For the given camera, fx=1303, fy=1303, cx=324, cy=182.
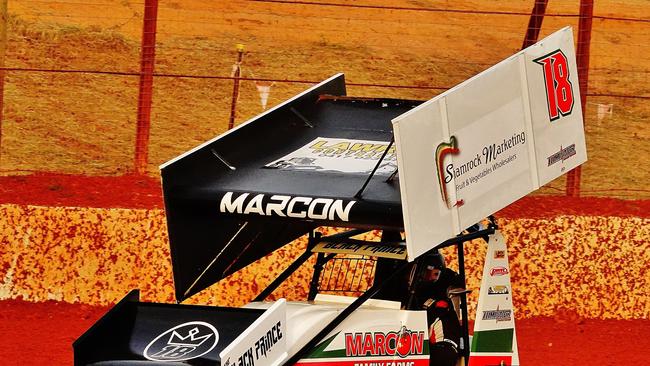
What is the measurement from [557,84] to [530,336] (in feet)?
17.9

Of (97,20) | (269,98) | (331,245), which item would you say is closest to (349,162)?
(331,245)

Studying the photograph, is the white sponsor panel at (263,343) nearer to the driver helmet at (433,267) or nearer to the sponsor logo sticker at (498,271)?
the driver helmet at (433,267)

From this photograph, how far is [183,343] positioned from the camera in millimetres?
8680

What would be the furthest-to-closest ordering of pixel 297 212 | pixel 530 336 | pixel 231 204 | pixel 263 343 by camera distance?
pixel 530 336
pixel 231 204
pixel 297 212
pixel 263 343

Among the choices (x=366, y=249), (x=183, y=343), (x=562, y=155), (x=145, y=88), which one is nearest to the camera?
(x=183, y=343)

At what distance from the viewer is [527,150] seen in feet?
33.1

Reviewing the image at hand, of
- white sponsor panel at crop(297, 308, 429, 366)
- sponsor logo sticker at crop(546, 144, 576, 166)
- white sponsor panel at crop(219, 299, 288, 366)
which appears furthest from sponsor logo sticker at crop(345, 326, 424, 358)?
sponsor logo sticker at crop(546, 144, 576, 166)

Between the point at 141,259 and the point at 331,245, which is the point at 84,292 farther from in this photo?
the point at 331,245

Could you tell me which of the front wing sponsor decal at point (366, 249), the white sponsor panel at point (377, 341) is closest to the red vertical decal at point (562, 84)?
the front wing sponsor decal at point (366, 249)

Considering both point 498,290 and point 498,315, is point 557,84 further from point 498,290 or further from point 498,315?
point 498,315

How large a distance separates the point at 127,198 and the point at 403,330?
24.8 ft

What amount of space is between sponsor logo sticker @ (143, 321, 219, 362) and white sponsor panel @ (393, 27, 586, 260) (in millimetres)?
1462

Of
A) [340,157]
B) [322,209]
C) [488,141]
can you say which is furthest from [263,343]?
[488,141]

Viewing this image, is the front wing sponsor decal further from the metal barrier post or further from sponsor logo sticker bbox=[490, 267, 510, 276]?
the metal barrier post
